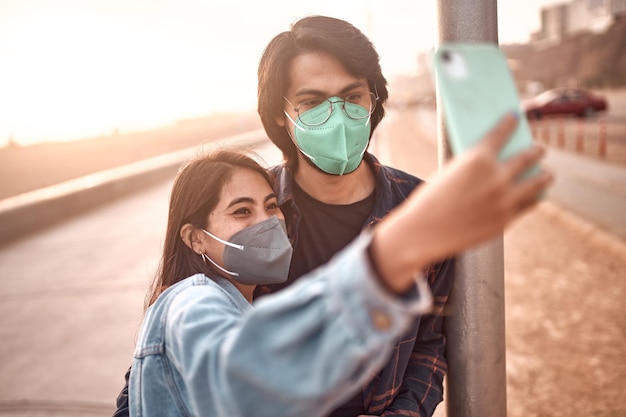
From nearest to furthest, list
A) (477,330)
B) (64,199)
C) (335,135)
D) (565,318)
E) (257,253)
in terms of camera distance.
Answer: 1. (257,253)
2. (477,330)
3. (335,135)
4. (565,318)
5. (64,199)

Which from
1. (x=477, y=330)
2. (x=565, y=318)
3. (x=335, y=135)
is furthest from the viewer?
(x=565, y=318)

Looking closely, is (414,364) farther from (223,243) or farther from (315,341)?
(315,341)

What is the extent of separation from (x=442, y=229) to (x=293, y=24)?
1.58 meters

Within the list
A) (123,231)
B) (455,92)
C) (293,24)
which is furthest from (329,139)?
(123,231)

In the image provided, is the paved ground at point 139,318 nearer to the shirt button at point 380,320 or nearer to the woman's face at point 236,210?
the woman's face at point 236,210

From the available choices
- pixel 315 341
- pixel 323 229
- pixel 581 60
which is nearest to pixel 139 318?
pixel 323 229

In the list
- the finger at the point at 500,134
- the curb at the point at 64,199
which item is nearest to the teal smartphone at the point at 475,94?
the finger at the point at 500,134

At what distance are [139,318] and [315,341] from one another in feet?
14.3

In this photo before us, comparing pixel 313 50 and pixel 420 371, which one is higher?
pixel 313 50

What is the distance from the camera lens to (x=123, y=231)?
771cm

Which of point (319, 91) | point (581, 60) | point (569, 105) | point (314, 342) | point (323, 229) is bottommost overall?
point (581, 60)

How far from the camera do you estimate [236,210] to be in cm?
142

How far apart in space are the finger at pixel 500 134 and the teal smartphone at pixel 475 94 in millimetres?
16

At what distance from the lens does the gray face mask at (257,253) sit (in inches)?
53.2
